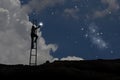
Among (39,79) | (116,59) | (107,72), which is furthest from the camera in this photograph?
(116,59)

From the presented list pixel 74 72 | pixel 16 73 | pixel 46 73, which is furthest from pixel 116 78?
pixel 16 73

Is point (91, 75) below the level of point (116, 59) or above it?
below

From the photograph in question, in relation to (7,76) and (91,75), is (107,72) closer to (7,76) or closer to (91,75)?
(91,75)

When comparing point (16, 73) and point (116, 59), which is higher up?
point (116, 59)

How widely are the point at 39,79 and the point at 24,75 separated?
6.39 ft

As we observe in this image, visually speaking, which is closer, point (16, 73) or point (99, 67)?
point (16, 73)

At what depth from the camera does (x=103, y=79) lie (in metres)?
43.6

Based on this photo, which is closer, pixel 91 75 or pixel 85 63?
pixel 91 75

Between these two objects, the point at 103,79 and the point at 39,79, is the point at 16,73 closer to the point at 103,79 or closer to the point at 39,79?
the point at 39,79

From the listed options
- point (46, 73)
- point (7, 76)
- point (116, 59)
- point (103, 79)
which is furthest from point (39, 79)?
point (116, 59)

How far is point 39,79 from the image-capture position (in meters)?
41.5

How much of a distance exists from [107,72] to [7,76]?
42.2ft

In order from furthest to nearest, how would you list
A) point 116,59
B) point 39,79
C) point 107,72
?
point 116,59
point 107,72
point 39,79

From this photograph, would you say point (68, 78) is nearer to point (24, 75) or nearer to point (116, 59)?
point (24, 75)
